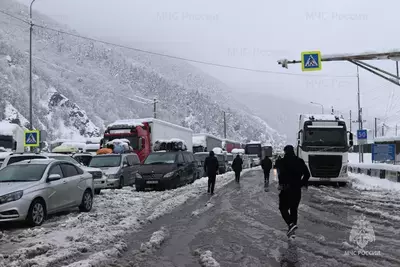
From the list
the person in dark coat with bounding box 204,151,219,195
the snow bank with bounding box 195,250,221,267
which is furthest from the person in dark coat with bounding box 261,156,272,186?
the snow bank with bounding box 195,250,221,267

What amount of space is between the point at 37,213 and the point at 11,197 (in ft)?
2.48

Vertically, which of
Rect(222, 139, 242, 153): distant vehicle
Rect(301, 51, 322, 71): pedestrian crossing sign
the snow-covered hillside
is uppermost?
the snow-covered hillside

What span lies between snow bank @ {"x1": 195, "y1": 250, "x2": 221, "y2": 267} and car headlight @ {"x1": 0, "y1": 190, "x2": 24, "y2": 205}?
4737mm

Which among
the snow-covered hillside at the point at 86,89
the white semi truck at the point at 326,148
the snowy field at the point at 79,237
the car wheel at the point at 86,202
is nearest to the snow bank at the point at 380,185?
the white semi truck at the point at 326,148

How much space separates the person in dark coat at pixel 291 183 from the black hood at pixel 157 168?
10.8 meters

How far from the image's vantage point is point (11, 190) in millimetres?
10047

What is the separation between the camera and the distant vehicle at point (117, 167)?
19.9 metres

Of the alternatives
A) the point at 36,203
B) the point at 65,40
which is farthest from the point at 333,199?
the point at 65,40

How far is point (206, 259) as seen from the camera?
677cm

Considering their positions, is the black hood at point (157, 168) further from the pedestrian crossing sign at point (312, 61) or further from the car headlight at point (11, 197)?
the car headlight at point (11, 197)

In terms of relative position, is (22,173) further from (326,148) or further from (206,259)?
(326,148)

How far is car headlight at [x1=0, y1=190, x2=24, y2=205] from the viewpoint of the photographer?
9.80 meters

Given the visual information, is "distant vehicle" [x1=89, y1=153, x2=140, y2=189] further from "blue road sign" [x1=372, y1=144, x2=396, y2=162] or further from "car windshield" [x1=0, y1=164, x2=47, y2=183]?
"blue road sign" [x1=372, y1=144, x2=396, y2=162]

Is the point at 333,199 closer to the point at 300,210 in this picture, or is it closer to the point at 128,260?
the point at 300,210
